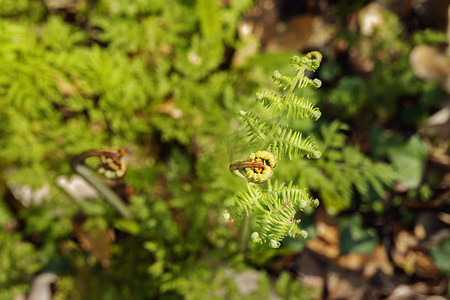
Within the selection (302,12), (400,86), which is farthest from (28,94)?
(400,86)

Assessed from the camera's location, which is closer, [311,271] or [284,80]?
[284,80]

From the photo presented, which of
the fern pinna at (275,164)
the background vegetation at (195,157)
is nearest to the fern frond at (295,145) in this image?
the fern pinna at (275,164)

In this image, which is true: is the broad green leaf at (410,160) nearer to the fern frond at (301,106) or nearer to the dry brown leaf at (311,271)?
the dry brown leaf at (311,271)

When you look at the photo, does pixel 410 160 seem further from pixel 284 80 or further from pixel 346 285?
pixel 284 80

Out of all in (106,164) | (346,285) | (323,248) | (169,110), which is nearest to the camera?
(106,164)

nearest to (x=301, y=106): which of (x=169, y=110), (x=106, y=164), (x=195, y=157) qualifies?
(x=106, y=164)

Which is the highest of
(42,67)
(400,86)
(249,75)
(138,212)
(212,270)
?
(400,86)

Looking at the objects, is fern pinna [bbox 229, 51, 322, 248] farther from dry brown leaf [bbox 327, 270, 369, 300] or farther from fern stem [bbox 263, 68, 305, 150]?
dry brown leaf [bbox 327, 270, 369, 300]

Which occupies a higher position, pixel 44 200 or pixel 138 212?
pixel 138 212

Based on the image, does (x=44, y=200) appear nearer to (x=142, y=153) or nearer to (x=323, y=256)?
(x=142, y=153)
